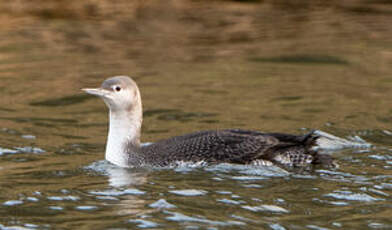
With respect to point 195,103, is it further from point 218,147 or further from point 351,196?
point 351,196

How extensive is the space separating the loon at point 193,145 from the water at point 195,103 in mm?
146

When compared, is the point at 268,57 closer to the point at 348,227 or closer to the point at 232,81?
the point at 232,81

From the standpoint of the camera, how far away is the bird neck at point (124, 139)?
961 centimetres

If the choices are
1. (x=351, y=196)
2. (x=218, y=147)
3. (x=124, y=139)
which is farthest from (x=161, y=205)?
(x=124, y=139)

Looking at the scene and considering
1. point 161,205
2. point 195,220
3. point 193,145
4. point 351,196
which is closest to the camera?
point 195,220

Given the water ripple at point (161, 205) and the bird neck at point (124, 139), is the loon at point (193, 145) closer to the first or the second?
the bird neck at point (124, 139)

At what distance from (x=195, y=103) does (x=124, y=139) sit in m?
3.74

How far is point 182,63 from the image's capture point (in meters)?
16.2

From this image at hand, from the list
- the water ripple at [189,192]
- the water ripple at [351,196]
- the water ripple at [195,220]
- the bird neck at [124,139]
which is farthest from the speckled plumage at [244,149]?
the water ripple at [195,220]

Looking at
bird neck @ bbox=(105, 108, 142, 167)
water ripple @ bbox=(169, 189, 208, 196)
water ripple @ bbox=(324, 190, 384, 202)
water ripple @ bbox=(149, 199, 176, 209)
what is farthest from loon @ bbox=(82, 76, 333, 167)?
water ripple @ bbox=(149, 199, 176, 209)

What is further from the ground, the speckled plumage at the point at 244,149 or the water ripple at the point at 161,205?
the speckled plumage at the point at 244,149

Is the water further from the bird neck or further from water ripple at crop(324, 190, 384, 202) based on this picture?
the bird neck

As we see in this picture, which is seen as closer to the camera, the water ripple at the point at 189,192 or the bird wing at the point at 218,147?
the water ripple at the point at 189,192

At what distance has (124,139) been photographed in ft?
31.9
